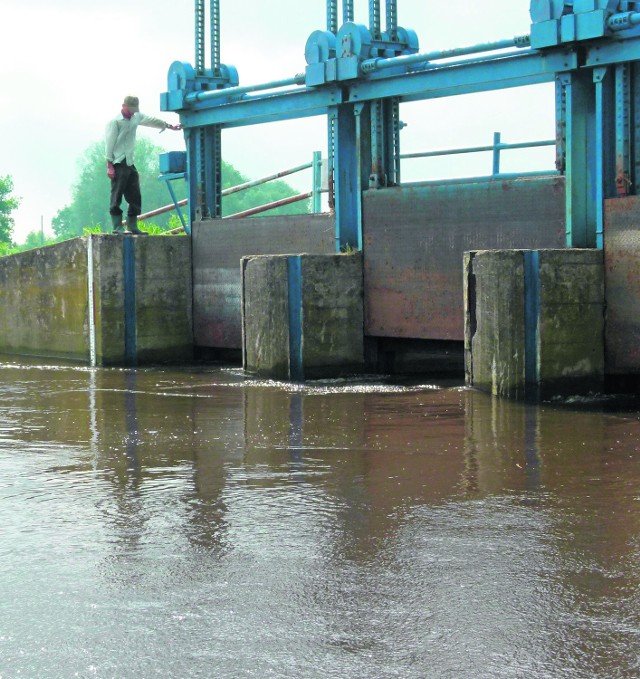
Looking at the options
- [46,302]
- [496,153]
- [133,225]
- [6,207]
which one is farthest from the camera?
[6,207]

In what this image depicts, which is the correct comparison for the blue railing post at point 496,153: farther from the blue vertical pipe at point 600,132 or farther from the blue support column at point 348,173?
the blue vertical pipe at point 600,132

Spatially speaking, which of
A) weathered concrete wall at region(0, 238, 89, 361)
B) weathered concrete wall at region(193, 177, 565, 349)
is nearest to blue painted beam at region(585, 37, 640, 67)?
weathered concrete wall at region(193, 177, 565, 349)

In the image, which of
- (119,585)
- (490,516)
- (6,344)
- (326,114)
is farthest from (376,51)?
(119,585)

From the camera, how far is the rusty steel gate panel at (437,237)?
12.2m

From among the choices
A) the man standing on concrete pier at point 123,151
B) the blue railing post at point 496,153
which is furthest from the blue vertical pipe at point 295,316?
the man standing on concrete pier at point 123,151

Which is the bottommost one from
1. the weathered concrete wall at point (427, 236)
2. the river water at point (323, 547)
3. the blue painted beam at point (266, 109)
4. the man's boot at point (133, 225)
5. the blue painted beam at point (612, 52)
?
the river water at point (323, 547)

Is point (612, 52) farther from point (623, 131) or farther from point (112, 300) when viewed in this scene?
point (112, 300)

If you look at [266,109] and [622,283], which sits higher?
[266,109]

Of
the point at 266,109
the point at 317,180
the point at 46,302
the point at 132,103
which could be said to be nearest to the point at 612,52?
the point at 266,109

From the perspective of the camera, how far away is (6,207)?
85312mm

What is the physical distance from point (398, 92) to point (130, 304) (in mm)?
4689

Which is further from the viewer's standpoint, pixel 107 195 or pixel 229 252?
pixel 107 195

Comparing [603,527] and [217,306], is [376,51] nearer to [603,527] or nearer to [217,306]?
[217,306]

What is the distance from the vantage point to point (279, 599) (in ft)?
15.0
